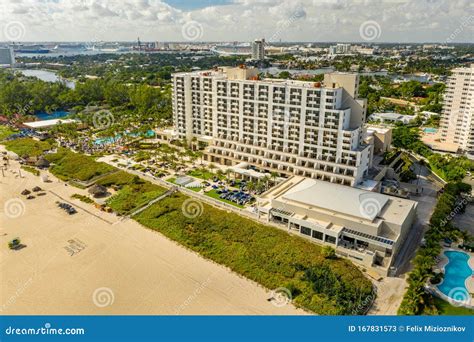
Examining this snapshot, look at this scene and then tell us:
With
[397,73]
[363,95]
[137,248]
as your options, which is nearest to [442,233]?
[137,248]

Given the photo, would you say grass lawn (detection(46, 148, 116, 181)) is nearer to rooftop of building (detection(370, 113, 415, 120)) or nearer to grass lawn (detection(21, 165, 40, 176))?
grass lawn (detection(21, 165, 40, 176))

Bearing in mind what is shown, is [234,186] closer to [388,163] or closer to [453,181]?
[388,163]

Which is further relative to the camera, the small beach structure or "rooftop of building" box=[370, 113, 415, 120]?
"rooftop of building" box=[370, 113, 415, 120]

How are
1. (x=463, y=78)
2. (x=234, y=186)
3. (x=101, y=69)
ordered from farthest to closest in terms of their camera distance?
(x=101, y=69) < (x=463, y=78) < (x=234, y=186)

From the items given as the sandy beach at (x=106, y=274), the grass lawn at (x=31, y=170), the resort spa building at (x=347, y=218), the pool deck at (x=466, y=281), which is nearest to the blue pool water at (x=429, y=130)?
the resort spa building at (x=347, y=218)

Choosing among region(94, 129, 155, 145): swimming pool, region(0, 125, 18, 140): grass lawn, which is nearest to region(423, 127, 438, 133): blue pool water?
region(94, 129, 155, 145): swimming pool

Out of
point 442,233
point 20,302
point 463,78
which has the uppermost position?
point 463,78
